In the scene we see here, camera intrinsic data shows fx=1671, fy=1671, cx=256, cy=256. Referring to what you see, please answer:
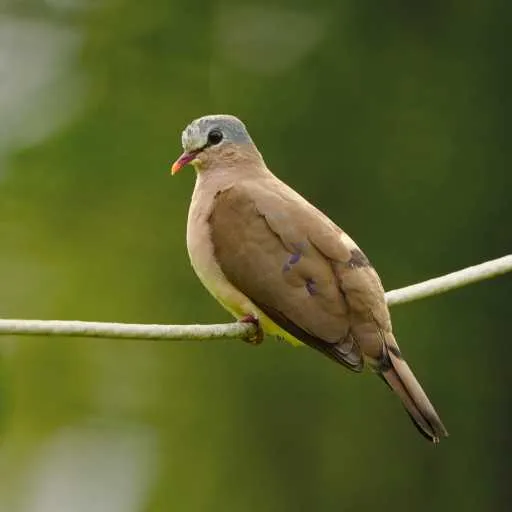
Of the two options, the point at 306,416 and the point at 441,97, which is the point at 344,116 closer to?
the point at 441,97

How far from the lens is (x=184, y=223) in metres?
7.94

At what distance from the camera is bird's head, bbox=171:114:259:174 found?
188 inches

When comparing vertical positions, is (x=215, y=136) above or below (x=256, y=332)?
above

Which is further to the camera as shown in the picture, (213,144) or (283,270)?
(213,144)

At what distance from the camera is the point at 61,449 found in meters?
7.27

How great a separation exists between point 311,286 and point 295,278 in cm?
5

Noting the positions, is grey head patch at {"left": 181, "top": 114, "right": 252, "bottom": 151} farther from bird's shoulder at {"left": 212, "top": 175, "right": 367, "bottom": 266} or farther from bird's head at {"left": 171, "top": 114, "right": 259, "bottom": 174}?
bird's shoulder at {"left": 212, "top": 175, "right": 367, "bottom": 266}

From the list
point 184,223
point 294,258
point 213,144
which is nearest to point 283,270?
point 294,258

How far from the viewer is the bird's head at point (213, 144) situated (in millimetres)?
4777

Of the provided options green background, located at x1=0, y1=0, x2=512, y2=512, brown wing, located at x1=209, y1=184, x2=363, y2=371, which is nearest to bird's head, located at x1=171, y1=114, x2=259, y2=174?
brown wing, located at x1=209, y1=184, x2=363, y2=371

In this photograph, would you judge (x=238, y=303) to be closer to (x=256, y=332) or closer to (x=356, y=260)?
(x=256, y=332)

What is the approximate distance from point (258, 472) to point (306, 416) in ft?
1.11

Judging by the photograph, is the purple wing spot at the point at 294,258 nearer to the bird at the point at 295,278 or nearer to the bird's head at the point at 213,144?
the bird at the point at 295,278

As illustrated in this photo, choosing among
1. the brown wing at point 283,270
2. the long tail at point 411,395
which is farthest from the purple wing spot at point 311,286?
the long tail at point 411,395
